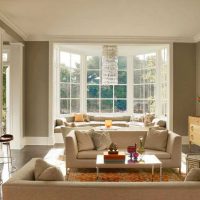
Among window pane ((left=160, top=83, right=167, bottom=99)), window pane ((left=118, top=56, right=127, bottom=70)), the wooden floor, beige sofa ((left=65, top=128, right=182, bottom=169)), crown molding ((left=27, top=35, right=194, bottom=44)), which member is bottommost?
the wooden floor

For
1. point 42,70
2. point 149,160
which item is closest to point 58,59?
point 42,70

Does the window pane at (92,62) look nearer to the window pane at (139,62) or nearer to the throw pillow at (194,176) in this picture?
the window pane at (139,62)

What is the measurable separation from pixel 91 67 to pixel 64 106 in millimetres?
1828

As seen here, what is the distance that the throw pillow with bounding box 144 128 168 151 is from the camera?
594 cm

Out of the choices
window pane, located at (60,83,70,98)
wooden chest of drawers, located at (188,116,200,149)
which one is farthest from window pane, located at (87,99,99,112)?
wooden chest of drawers, located at (188,116,200,149)

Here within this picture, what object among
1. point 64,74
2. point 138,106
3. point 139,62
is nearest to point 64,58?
point 64,74

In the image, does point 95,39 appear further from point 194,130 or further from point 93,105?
point 194,130

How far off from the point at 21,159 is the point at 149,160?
307cm

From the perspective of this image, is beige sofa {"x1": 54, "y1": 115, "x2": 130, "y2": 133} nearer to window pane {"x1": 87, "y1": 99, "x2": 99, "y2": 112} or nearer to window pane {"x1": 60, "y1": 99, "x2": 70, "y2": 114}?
window pane {"x1": 60, "y1": 99, "x2": 70, "y2": 114}

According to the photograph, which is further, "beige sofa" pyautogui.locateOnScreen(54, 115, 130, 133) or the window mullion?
the window mullion

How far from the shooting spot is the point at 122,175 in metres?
5.43

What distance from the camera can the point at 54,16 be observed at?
6.80 meters

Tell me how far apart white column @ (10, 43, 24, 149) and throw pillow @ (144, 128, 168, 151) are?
3.76m

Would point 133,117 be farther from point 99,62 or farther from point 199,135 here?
point 199,135
